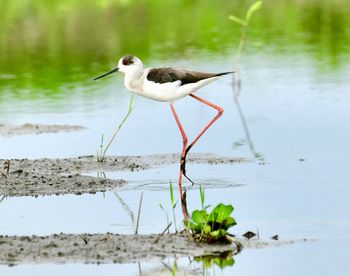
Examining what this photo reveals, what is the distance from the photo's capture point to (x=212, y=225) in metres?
8.44

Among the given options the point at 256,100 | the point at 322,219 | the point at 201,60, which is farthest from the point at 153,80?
the point at 201,60

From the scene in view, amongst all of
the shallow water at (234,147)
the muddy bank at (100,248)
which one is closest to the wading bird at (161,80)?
the shallow water at (234,147)

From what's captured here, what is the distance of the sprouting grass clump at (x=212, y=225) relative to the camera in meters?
8.40

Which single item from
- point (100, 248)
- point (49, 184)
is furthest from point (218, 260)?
point (49, 184)

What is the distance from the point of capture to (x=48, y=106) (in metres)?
16.6

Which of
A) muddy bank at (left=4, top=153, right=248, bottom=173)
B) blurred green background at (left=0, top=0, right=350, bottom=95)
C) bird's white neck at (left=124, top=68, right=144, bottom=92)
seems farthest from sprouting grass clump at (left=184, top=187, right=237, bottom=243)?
blurred green background at (left=0, top=0, right=350, bottom=95)

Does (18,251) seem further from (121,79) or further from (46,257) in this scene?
(121,79)

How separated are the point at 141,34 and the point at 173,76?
1337cm

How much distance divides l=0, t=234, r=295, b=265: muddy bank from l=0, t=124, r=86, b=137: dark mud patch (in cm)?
580

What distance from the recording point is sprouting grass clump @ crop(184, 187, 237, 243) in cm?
840

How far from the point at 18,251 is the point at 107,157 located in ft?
14.1

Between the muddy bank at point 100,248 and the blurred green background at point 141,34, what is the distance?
979 centimetres

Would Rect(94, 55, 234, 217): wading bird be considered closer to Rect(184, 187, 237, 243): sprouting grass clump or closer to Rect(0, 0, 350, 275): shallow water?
Rect(0, 0, 350, 275): shallow water

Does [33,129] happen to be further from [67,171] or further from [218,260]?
[218,260]
